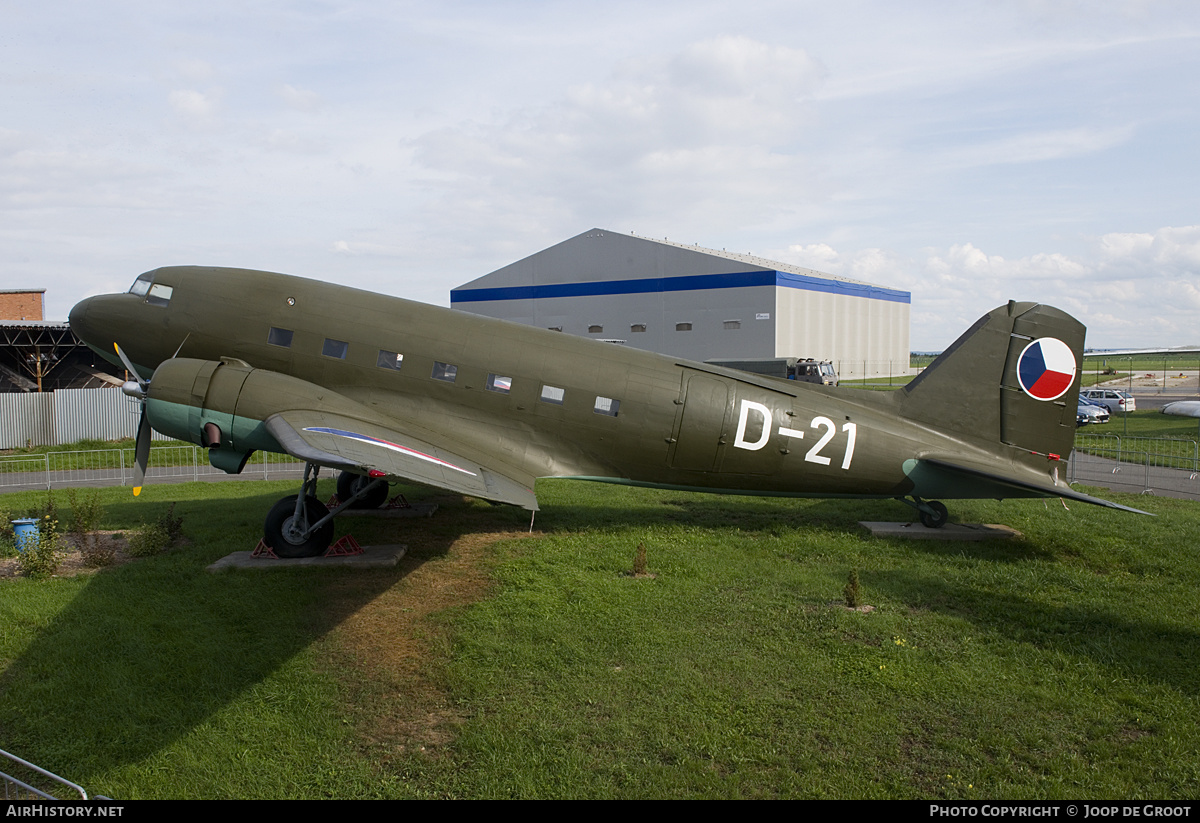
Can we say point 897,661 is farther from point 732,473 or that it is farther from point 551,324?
point 551,324

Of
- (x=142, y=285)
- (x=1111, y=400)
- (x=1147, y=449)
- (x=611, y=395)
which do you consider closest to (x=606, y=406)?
(x=611, y=395)

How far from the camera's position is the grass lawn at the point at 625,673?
620 cm

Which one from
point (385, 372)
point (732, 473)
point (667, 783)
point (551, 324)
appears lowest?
point (667, 783)

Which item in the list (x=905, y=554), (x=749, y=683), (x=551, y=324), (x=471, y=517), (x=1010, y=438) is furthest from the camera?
(x=551, y=324)

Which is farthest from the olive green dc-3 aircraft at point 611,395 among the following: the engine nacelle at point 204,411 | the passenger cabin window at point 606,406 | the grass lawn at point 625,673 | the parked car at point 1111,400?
the parked car at point 1111,400

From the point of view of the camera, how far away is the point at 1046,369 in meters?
13.2

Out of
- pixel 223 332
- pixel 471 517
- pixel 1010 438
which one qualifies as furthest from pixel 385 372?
pixel 1010 438

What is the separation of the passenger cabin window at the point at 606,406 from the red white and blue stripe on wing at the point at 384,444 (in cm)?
339

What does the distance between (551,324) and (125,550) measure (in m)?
52.6

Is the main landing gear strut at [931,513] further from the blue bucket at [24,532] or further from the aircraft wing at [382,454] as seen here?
the blue bucket at [24,532]

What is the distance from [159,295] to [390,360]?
467cm

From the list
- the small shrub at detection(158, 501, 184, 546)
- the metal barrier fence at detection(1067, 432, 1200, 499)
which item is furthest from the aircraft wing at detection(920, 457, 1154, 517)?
the small shrub at detection(158, 501, 184, 546)

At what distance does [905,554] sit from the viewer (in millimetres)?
12555

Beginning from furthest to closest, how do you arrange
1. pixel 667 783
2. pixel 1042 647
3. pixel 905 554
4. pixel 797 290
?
pixel 797 290
pixel 905 554
pixel 1042 647
pixel 667 783
